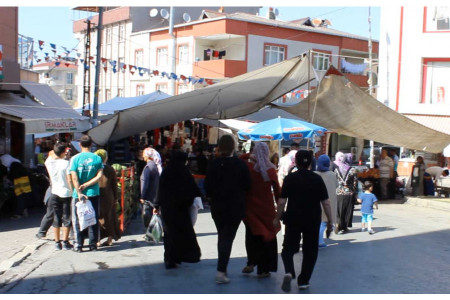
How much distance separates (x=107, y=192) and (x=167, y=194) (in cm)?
183

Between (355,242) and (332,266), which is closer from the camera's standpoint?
(332,266)

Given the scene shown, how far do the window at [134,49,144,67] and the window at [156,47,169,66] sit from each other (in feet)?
7.39

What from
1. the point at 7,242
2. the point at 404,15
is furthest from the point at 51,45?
the point at 404,15

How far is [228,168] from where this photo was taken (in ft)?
21.7

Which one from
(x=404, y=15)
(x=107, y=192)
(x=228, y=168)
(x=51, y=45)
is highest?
(x=404, y=15)

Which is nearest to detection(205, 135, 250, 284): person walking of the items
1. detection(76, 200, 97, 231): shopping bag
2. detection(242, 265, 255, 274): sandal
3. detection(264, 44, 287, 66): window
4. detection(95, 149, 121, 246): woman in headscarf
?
detection(242, 265, 255, 274): sandal

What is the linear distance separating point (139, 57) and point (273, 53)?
37.4ft

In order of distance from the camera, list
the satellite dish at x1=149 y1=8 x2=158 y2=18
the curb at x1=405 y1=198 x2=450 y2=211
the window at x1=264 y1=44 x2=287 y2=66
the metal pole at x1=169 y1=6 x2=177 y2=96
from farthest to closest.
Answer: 1. the satellite dish at x1=149 y1=8 x2=158 y2=18
2. the metal pole at x1=169 y1=6 x2=177 y2=96
3. the window at x1=264 y1=44 x2=287 y2=66
4. the curb at x1=405 y1=198 x2=450 y2=211

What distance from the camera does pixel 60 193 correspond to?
8430mm

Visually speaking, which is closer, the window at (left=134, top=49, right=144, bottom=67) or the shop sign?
the shop sign

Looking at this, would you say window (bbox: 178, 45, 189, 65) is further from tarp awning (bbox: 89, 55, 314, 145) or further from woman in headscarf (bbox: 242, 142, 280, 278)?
woman in headscarf (bbox: 242, 142, 280, 278)

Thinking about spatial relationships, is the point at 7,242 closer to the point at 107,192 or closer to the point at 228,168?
the point at 107,192

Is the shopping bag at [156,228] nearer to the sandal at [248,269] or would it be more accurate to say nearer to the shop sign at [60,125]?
the sandal at [248,269]

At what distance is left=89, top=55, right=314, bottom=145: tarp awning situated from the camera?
41.9ft
